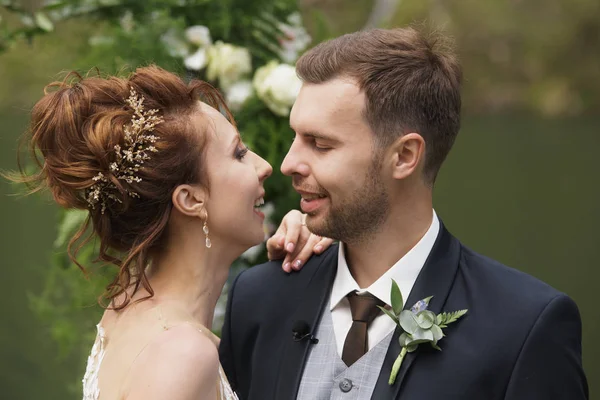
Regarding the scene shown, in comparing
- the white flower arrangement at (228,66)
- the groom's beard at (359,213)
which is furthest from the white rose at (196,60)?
the groom's beard at (359,213)

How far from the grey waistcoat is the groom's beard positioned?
274 millimetres

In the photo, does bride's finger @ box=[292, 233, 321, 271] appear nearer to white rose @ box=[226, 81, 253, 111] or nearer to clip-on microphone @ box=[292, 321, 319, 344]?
clip-on microphone @ box=[292, 321, 319, 344]

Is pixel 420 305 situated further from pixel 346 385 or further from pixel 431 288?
pixel 346 385

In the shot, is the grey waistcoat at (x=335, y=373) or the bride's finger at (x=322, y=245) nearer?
the grey waistcoat at (x=335, y=373)

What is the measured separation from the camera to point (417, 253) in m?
2.62

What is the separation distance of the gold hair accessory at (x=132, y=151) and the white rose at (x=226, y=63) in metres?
1.42

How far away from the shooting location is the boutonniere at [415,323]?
Result: 7.77ft

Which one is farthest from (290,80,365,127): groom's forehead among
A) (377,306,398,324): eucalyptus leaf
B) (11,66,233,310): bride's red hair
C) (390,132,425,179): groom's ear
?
(377,306,398,324): eucalyptus leaf

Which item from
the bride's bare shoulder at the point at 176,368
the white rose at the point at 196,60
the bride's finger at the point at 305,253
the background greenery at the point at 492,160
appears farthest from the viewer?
the background greenery at the point at 492,160

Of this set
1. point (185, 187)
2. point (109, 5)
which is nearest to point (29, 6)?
point (109, 5)

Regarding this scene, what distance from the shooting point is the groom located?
241cm

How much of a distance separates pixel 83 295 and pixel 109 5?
1.26 meters

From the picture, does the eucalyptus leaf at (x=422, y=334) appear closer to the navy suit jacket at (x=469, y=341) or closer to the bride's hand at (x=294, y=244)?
the navy suit jacket at (x=469, y=341)

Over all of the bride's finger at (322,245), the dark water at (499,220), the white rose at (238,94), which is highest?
the bride's finger at (322,245)
